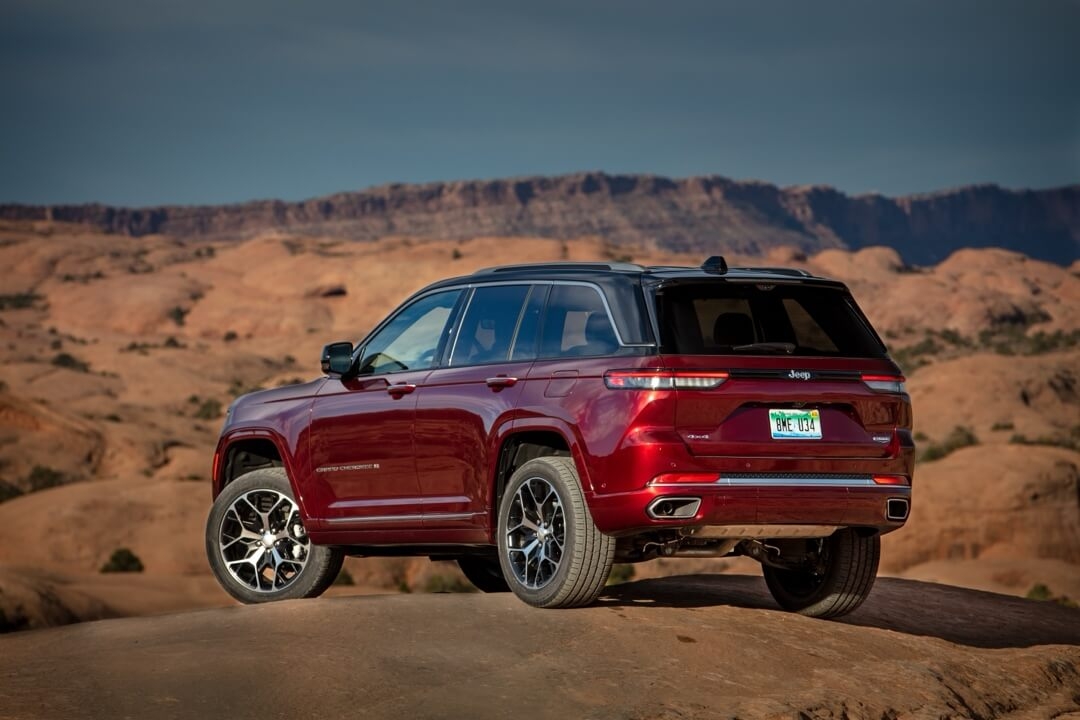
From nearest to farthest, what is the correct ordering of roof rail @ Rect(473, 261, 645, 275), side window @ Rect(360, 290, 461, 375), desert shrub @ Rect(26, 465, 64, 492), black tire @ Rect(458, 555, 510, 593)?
roof rail @ Rect(473, 261, 645, 275) < side window @ Rect(360, 290, 461, 375) < black tire @ Rect(458, 555, 510, 593) < desert shrub @ Rect(26, 465, 64, 492)

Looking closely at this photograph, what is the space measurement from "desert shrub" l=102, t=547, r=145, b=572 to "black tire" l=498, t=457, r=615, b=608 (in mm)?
24584

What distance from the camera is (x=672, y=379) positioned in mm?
7430

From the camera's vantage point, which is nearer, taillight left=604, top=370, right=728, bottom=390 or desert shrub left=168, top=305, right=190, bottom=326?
taillight left=604, top=370, right=728, bottom=390

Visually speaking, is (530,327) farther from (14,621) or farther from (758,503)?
(14,621)

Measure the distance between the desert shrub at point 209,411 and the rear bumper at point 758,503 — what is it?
50869 mm

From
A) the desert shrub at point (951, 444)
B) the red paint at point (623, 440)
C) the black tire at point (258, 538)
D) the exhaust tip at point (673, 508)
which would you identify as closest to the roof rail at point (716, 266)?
the red paint at point (623, 440)

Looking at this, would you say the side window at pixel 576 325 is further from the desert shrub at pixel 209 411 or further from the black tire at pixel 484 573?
the desert shrub at pixel 209 411

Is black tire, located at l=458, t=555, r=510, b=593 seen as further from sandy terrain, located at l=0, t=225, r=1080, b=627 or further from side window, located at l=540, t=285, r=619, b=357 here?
sandy terrain, located at l=0, t=225, r=1080, b=627

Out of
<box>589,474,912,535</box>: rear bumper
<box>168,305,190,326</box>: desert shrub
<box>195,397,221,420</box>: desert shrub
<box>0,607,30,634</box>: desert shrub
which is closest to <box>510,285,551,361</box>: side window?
<box>589,474,912,535</box>: rear bumper

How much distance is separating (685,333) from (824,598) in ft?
6.80

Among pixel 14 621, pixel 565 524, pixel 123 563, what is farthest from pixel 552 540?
pixel 123 563

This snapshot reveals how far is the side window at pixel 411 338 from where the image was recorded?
30.1 feet

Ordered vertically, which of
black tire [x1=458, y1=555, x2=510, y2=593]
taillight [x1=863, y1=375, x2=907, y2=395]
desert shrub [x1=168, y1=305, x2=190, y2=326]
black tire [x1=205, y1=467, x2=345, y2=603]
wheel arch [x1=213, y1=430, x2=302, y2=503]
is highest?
desert shrub [x1=168, y1=305, x2=190, y2=326]

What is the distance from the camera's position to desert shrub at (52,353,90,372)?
224 feet
